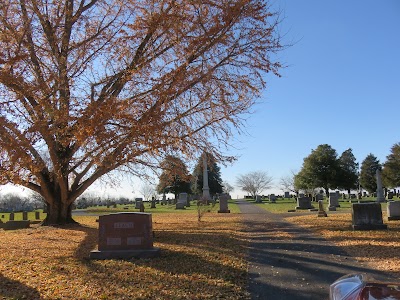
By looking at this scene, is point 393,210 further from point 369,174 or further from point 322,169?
point 369,174

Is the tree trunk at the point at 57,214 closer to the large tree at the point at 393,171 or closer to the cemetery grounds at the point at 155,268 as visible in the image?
the cemetery grounds at the point at 155,268

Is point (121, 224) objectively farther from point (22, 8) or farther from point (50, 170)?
point (50, 170)

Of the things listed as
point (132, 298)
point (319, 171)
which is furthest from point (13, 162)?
point (319, 171)

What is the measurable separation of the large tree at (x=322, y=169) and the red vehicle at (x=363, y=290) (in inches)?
2743

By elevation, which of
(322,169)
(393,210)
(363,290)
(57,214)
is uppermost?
(322,169)

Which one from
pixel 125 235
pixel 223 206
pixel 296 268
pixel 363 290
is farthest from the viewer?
pixel 223 206

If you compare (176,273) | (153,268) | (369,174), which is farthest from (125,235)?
(369,174)

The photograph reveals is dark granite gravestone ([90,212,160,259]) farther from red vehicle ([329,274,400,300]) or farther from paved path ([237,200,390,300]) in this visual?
red vehicle ([329,274,400,300])

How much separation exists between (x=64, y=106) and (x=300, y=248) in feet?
23.8

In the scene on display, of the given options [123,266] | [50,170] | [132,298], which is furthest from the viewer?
[50,170]

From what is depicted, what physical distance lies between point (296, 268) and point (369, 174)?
81.8m

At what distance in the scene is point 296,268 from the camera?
27.2ft

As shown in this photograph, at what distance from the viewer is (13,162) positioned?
11047mm

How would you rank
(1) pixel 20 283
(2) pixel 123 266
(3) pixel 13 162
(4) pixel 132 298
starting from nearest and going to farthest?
1. (4) pixel 132 298
2. (1) pixel 20 283
3. (2) pixel 123 266
4. (3) pixel 13 162
